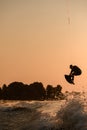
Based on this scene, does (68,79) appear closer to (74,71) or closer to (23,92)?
(74,71)

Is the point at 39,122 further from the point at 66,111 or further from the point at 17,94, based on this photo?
the point at 17,94

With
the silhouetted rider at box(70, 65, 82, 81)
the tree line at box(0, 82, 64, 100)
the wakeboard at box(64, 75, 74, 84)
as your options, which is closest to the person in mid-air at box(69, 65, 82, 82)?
the silhouetted rider at box(70, 65, 82, 81)

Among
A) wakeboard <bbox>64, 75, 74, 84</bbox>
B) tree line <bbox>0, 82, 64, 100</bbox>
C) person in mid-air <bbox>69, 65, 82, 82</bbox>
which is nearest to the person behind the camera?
wakeboard <bbox>64, 75, 74, 84</bbox>

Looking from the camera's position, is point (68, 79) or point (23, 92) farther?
point (23, 92)

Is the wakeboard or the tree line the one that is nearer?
the wakeboard

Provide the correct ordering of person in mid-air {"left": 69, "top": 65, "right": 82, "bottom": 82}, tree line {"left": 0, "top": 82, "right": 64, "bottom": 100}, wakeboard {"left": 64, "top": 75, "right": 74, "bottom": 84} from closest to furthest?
wakeboard {"left": 64, "top": 75, "right": 74, "bottom": 84} → person in mid-air {"left": 69, "top": 65, "right": 82, "bottom": 82} → tree line {"left": 0, "top": 82, "right": 64, "bottom": 100}

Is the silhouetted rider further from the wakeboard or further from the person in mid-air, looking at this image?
the wakeboard

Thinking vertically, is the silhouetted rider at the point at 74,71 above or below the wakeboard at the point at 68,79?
above

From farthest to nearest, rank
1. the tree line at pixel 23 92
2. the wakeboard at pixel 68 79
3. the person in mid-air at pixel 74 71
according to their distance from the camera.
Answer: the tree line at pixel 23 92 → the person in mid-air at pixel 74 71 → the wakeboard at pixel 68 79

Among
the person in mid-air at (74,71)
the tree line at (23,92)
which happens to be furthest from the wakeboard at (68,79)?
the tree line at (23,92)

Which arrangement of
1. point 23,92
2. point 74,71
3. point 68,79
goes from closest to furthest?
point 68,79 < point 74,71 < point 23,92

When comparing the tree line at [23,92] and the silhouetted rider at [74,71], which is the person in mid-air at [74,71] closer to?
the silhouetted rider at [74,71]

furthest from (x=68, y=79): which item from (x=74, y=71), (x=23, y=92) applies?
(x=23, y=92)

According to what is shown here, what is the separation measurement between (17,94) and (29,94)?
398cm
